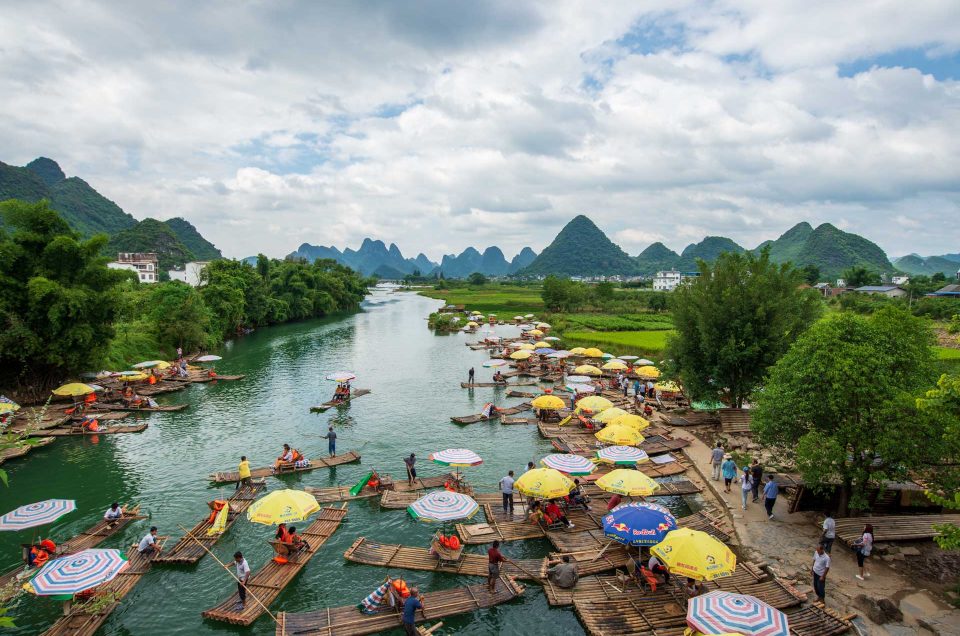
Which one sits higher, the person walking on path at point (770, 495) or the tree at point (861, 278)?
the tree at point (861, 278)

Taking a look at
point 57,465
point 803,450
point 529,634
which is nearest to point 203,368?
point 57,465

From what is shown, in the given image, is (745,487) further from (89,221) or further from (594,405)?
(89,221)

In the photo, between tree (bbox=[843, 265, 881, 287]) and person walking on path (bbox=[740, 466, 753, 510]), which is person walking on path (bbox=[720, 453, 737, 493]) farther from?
tree (bbox=[843, 265, 881, 287])

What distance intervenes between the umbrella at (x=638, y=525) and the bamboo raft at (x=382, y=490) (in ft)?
27.1

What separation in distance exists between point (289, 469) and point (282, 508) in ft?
26.5

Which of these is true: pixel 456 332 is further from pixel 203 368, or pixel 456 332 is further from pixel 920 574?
pixel 920 574

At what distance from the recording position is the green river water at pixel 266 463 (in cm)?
1339

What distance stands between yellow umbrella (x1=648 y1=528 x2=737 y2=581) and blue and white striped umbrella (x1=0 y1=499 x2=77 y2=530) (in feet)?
60.3

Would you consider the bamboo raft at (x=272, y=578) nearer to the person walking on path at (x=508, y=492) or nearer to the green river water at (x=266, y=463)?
the green river water at (x=266, y=463)

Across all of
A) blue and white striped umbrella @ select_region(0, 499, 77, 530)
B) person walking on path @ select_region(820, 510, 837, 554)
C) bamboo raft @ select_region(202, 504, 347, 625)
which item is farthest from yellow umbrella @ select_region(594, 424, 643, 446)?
blue and white striped umbrella @ select_region(0, 499, 77, 530)

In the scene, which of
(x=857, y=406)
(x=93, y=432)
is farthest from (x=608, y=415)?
(x=93, y=432)

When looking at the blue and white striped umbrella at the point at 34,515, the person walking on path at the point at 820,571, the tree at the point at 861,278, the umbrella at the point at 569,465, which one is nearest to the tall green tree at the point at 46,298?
the blue and white striped umbrella at the point at 34,515

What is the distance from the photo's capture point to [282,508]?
1501 centimetres

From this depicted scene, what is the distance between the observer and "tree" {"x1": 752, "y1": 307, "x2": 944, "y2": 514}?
13906 millimetres
